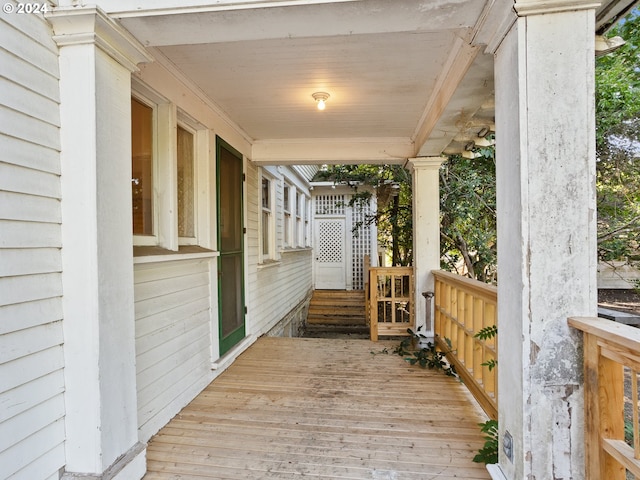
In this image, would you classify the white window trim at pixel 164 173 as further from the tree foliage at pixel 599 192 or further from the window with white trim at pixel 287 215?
the window with white trim at pixel 287 215

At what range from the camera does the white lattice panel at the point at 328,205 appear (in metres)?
9.27

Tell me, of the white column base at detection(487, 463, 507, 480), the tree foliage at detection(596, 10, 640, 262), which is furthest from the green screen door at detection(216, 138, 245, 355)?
the tree foliage at detection(596, 10, 640, 262)

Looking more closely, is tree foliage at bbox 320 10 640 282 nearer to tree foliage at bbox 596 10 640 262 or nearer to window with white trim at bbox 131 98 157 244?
tree foliage at bbox 596 10 640 262

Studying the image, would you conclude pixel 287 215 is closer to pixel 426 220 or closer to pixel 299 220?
pixel 299 220

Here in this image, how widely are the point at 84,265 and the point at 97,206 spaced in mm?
276

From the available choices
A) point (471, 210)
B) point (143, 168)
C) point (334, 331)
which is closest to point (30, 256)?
point (143, 168)

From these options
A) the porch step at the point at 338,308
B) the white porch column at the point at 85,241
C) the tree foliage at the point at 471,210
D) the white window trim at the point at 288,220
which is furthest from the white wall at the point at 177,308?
the porch step at the point at 338,308

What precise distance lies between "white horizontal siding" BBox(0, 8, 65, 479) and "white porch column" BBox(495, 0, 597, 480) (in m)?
2.03

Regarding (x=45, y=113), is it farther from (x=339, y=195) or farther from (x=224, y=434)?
(x=339, y=195)

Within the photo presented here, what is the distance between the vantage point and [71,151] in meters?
1.54

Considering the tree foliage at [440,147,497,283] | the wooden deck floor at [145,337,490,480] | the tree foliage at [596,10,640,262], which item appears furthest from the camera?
the tree foliage at [440,147,497,283]

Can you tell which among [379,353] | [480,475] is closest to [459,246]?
[379,353]

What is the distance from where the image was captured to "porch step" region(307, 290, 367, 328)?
7.81 meters

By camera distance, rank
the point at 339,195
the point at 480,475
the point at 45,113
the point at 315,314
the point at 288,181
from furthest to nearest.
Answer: the point at 339,195, the point at 315,314, the point at 288,181, the point at 480,475, the point at 45,113
